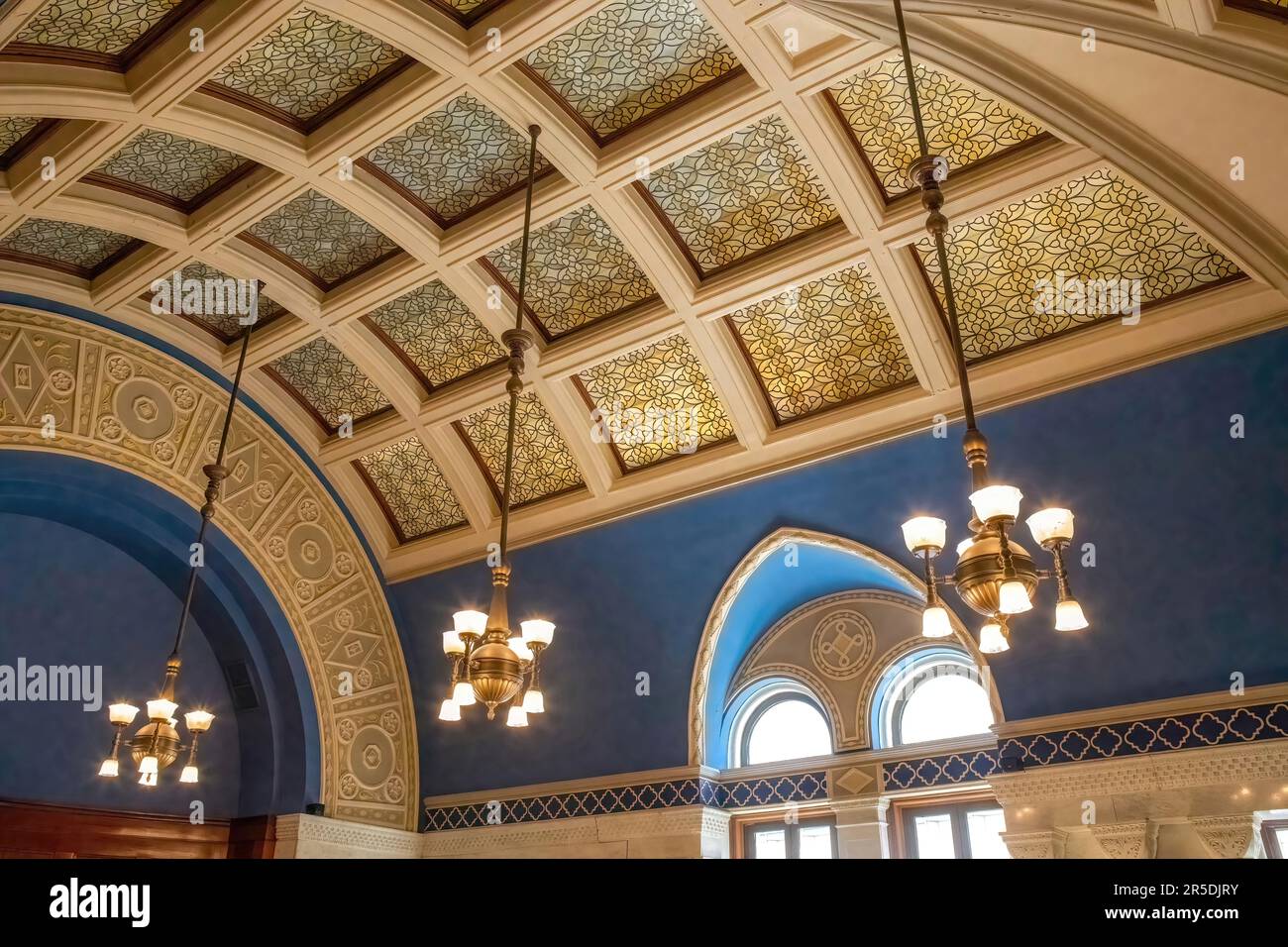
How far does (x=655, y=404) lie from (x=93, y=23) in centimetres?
409

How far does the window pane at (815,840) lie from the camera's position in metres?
6.98

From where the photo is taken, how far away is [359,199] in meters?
6.04

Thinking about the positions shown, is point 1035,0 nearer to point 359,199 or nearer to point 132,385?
point 359,199

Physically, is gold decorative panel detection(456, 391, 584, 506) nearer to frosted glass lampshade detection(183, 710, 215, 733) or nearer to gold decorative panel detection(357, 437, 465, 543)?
gold decorative panel detection(357, 437, 465, 543)

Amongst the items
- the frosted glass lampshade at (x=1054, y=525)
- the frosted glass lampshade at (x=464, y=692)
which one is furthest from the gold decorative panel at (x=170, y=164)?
the frosted glass lampshade at (x=1054, y=525)

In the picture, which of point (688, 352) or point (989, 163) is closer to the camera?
Answer: point (989, 163)

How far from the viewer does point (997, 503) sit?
322cm

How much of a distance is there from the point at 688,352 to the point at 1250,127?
3538 mm

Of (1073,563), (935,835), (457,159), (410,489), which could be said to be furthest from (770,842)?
(457,159)

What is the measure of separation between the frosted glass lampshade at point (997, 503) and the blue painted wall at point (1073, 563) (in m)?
2.79

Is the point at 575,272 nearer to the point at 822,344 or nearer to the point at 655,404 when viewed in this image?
the point at 655,404

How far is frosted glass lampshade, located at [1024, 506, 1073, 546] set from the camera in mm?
3455

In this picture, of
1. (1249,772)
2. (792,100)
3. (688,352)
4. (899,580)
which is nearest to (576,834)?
(899,580)

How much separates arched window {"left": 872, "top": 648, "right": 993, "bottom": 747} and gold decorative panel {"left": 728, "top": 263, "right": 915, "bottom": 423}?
2142 mm
